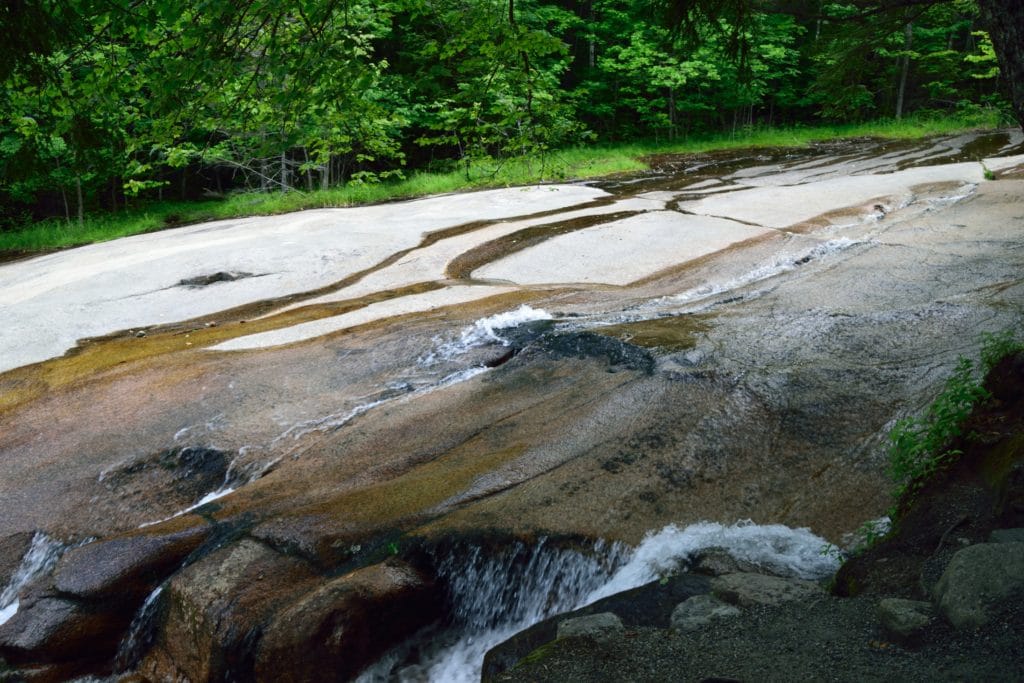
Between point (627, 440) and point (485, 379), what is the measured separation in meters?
1.40

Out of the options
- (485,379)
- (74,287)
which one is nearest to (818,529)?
(485,379)

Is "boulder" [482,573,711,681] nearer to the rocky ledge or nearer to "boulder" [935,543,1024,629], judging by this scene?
the rocky ledge

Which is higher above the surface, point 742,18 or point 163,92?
point 742,18

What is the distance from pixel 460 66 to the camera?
198 inches

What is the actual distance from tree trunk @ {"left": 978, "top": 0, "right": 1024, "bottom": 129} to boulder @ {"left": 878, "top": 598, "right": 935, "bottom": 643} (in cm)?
201

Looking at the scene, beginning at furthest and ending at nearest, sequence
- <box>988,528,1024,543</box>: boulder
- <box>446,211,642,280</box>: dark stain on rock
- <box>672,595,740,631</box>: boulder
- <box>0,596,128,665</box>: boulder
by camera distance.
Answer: <box>446,211,642,280</box>: dark stain on rock, <box>0,596,128,665</box>: boulder, <box>672,595,740,631</box>: boulder, <box>988,528,1024,543</box>: boulder

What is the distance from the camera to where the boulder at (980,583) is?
249 centimetres

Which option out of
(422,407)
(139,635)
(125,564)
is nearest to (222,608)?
(139,635)

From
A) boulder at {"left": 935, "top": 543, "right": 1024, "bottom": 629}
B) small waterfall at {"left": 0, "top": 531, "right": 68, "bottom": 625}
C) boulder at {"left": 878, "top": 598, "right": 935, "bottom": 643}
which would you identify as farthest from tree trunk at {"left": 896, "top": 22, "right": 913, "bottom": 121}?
small waterfall at {"left": 0, "top": 531, "right": 68, "bottom": 625}

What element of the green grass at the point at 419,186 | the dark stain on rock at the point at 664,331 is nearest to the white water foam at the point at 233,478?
the dark stain on rock at the point at 664,331

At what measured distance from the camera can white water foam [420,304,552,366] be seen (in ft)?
20.3

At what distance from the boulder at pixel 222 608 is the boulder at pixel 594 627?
129 centimetres

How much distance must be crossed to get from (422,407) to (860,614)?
3149 mm

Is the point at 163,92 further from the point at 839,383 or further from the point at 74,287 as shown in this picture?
the point at 74,287
